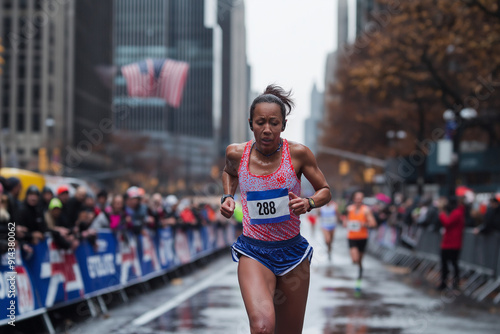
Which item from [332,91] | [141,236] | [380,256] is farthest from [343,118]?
[141,236]

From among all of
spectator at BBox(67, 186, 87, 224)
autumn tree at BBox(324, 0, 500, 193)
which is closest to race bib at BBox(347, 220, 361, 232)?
autumn tree at BBox(324, 0, 500, 193)

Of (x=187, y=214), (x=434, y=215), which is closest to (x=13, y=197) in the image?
(x=187, y=214)

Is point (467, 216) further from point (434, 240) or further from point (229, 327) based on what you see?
point (229, 327)

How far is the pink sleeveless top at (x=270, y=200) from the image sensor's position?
18.0ft

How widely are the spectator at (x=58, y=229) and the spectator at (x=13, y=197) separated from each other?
67 centimetres

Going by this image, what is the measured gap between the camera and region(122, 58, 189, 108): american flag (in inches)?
1499

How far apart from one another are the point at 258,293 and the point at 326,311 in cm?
683

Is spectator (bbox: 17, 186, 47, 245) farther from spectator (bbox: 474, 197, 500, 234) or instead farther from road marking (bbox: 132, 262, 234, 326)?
spectator (bbox: 474, 197, 500, 234)

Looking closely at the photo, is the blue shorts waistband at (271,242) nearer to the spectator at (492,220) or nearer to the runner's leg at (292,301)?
the runner's leg at (292,301)

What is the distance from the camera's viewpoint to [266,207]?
5.47 m

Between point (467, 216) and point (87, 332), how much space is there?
12144 millimetres

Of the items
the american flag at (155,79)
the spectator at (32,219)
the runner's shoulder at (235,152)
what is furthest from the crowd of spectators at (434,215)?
the american flag at (155,79)

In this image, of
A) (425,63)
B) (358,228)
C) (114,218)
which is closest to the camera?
(114,218)

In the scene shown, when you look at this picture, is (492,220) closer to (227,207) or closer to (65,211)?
(65,211)
